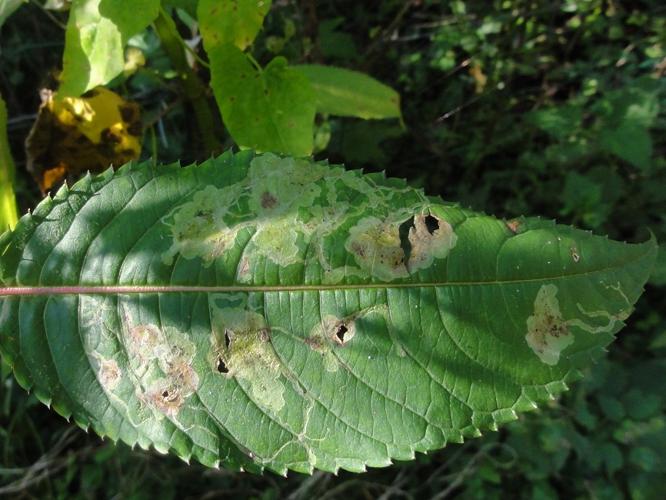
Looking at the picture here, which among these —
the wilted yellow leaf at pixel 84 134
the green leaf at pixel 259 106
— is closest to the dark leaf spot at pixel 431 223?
the green leaf at pixel 259 106

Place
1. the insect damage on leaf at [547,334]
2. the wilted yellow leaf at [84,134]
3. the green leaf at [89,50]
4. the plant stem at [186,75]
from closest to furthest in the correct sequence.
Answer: the insect damage on leaf at [547,334], the green leaf at [89,50], the plant stem at [186,75], the wilted yellow leaf at [84,134]

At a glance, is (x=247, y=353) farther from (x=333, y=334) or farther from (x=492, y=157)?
(x=492, y=157)

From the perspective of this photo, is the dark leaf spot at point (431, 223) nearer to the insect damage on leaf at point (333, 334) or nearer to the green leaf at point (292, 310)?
the green leaf at point (292, 310)

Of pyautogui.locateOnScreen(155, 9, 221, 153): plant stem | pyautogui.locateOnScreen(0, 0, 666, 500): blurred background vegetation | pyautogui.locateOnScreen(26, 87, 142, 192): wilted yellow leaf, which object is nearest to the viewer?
pyautogui.locateOnScreen(155, 9, 221, 153): plant stem

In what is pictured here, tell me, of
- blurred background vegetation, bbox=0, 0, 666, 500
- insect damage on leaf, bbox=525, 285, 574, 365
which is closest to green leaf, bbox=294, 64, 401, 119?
blurred background vegetation, bbox=0, 0, 666, 500

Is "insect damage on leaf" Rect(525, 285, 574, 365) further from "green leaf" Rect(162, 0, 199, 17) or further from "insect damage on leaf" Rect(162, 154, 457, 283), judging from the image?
"green leaf" Rect(162, 0, 199, 17)

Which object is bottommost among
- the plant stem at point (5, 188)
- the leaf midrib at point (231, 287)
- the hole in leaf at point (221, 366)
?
the hole in leaf at point (221, 366)

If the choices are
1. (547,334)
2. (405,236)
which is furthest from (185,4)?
(547,334)
